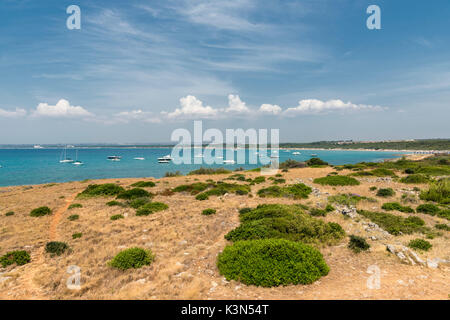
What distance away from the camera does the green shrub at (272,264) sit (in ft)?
20.9

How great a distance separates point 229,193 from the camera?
20766 mm

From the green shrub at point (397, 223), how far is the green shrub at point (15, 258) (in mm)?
15169

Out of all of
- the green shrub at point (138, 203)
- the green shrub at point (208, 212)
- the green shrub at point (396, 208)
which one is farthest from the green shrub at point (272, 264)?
the green shrub at point (138, 203)

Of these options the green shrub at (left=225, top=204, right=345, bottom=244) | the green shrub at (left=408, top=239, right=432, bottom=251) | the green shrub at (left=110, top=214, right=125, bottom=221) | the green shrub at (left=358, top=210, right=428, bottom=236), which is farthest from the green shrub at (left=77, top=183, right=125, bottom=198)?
the green shrub at (left=408, top=239, right=432, bottom=251)

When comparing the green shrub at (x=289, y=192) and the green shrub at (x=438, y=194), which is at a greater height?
the green shrub at (x=438, y=194)

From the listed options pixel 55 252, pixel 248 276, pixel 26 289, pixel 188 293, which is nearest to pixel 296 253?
pixel 248 276

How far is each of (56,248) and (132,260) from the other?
3969 mm

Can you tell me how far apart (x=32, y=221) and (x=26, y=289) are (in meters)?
9.53

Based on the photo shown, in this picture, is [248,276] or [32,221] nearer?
[248,276]

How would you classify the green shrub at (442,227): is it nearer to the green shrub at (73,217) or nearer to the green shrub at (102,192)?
the green shrub at (73,217)

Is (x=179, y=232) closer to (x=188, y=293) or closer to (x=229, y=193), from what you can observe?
(x=188, y=293)

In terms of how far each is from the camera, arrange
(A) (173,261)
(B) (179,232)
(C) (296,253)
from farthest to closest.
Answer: (B) (179,232) < (A) (173,261) < (C) (296,253)

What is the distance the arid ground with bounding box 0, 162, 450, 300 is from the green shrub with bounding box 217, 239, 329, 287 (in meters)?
→ 0.22

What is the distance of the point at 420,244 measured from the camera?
8914 mm
